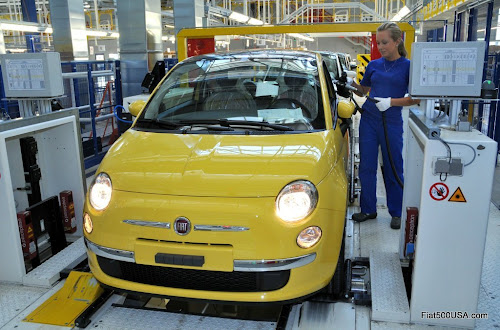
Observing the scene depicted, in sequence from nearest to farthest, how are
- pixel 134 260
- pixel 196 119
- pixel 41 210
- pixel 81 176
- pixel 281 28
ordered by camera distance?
pixel 134 260
pixel 196 119
pixel 41 210
pixel 81 176
pixel 281 28

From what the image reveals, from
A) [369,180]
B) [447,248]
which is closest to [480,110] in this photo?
[369,180]

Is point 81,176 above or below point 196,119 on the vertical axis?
below

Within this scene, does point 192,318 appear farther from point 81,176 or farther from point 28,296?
point 81,176

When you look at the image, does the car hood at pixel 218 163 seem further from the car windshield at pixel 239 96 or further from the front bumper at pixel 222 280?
the front bumper at pixel 222 280

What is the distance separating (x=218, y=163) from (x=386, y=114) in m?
1.99

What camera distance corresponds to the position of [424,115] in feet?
10.1

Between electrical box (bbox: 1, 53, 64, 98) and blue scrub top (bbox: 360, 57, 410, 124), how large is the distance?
265cm

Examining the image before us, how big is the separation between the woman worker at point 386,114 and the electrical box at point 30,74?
2651mm

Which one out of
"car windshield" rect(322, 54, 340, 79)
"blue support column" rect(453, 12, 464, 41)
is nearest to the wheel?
"car windshield" rect(322, 54, 340, 79)

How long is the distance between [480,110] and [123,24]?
259 inches

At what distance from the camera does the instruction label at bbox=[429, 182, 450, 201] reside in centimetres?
254

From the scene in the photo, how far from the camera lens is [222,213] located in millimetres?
A: 2424

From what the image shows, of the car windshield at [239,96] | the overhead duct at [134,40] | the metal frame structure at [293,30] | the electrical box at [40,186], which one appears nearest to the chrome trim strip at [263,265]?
the car windshield at [239,96]

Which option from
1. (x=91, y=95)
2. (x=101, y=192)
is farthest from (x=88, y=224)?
(x=91, y=95)
